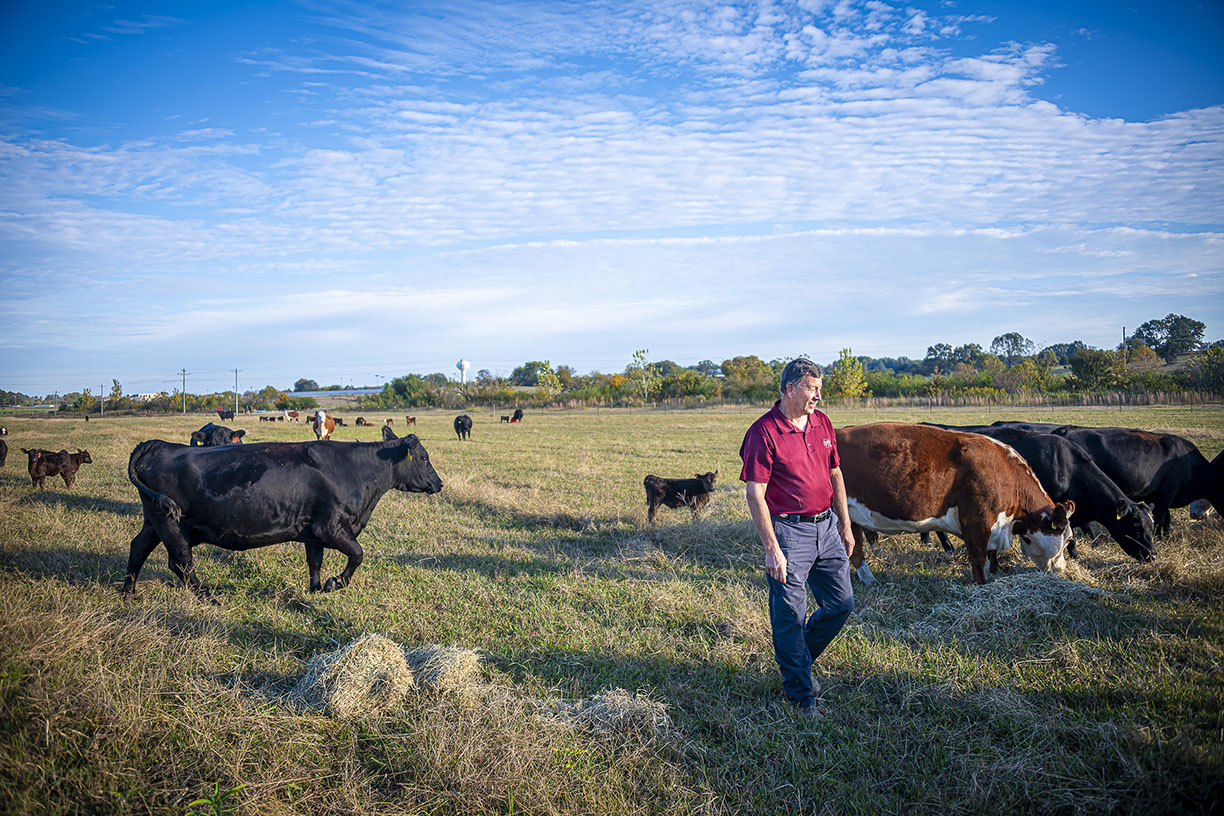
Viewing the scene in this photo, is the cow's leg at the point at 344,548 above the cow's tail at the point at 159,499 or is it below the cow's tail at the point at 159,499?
below

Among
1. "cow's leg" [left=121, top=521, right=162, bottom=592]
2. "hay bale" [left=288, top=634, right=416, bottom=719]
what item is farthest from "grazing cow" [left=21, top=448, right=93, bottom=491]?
→ "hay bale" [left=288, top=634, right=416, bottom=719]

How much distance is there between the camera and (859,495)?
6.77 meters

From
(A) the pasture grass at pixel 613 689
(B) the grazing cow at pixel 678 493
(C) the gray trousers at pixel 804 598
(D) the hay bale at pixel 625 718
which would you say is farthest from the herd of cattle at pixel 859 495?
(D) the hay bale at pixel 625 718

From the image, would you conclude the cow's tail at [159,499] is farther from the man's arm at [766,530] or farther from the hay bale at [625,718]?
the man's arm at [766,530]

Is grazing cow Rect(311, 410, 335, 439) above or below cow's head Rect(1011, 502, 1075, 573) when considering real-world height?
above

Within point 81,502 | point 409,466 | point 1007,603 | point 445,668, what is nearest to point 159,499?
point 409,466

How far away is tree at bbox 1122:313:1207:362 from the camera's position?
5975 cm

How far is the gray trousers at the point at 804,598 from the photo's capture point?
3.91 metres

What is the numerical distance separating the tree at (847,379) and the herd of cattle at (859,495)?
167 feet

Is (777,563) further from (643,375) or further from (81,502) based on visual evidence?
(643,375)

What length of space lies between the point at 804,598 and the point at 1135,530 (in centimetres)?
546

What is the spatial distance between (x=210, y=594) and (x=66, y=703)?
274 centimetres

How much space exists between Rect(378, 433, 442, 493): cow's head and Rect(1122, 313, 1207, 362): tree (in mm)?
70849

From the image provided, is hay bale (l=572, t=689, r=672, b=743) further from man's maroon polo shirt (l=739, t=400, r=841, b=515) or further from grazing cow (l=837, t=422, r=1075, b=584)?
grazing cow (l=837, t=422, r=1075, b=584)
